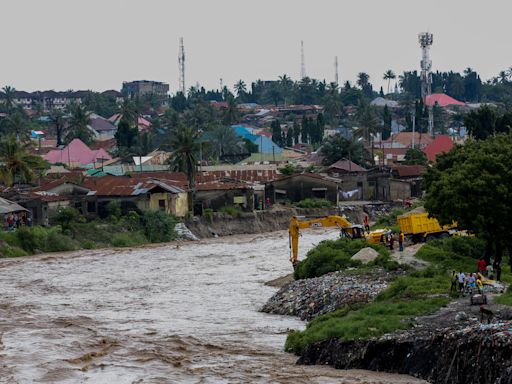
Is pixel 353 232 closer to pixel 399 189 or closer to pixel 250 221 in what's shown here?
pixel 250 221

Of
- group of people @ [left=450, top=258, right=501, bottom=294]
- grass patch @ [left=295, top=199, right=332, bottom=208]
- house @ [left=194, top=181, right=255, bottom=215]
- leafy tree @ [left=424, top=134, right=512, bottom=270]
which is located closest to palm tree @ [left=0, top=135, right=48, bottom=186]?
house @ [left=194, top=181, right=255, bottom=215]

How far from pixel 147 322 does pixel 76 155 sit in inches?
3317

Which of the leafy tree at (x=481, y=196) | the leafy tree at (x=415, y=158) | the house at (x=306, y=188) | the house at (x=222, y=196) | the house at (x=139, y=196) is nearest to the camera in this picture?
the leafy tree at (x=481, y=196)

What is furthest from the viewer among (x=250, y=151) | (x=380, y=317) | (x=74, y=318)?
(x=250, y=151)

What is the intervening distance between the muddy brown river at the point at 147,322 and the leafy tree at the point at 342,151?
41.3 metres

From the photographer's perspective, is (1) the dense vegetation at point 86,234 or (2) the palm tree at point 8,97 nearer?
(1) the dense vegetation at point 86,234

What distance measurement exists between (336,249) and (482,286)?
13.8 meters

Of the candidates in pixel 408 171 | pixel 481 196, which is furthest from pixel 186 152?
pixel 481 196

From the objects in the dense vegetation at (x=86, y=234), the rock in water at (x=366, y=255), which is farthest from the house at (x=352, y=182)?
the rock in water at (x=366, y=255)

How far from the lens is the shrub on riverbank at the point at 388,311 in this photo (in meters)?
29.0

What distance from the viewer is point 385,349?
27.3 m

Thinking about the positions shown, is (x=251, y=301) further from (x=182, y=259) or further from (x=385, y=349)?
(x=182, y=259)

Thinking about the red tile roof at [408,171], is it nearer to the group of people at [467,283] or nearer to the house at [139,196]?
the house at [139,196]

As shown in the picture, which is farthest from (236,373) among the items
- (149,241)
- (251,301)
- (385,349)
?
(149,241)
